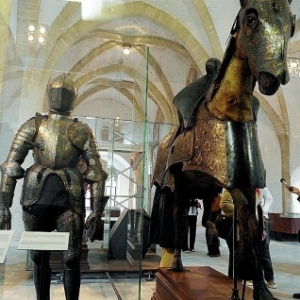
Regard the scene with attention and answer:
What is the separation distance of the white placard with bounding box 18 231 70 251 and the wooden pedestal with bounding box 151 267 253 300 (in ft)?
2.51

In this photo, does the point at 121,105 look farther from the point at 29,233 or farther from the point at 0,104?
the point at 29,233

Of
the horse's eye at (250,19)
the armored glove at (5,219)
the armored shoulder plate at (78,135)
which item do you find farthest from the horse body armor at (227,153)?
the armored glove at (5,219)

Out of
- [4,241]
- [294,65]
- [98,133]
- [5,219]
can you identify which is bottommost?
[4,241]

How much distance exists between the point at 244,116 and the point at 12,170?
4.55 ft

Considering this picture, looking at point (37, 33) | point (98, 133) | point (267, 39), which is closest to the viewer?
point (267, 39)

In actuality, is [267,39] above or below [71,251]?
above

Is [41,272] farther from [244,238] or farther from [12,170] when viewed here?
[244,238]

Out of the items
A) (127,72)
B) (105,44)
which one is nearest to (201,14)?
(105,44)

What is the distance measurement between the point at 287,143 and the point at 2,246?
19.7 ft

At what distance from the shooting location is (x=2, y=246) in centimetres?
191

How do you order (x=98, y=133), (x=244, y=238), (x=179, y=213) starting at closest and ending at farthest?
(x=244, y=238), (x=179, y=213), (x=98, y=133)

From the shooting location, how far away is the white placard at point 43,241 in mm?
1974

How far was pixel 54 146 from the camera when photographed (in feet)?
7.40

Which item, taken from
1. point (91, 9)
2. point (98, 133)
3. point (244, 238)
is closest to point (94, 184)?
point (244, 238)
